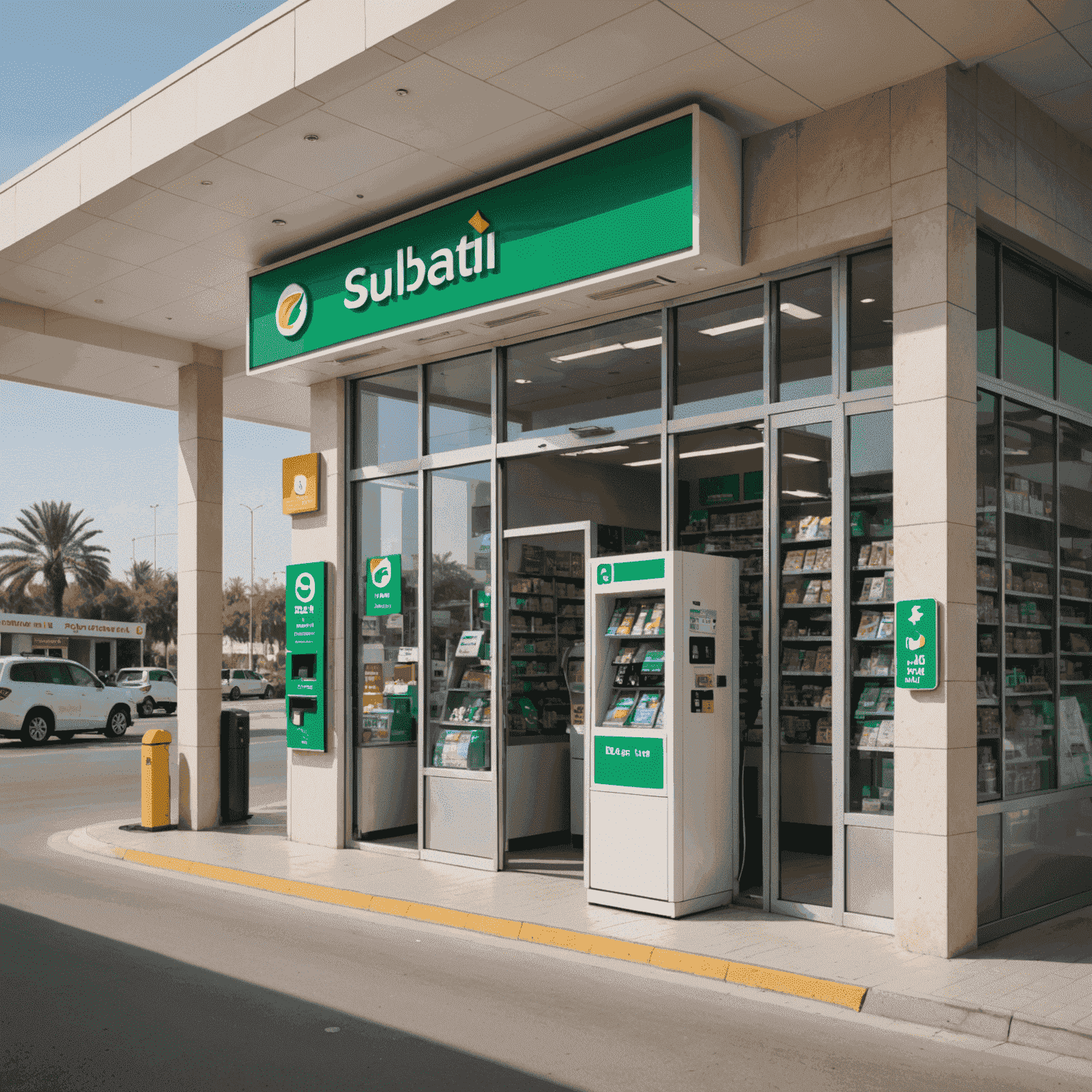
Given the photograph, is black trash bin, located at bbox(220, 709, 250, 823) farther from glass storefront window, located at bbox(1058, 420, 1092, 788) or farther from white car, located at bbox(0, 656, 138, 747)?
white car, located at bbox(0, 656, 138, 747)

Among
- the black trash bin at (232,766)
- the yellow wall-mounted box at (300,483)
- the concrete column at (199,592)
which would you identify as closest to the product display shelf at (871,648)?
the yellow wall-mounted box at (300,483)

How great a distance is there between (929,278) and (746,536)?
4413 mm

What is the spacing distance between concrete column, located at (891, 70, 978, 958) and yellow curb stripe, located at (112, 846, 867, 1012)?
988mm

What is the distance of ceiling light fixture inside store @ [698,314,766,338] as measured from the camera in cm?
798

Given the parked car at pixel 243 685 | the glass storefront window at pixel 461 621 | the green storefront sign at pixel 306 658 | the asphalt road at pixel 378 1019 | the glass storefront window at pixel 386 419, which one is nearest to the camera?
the asphalt road at pixel 378 1019

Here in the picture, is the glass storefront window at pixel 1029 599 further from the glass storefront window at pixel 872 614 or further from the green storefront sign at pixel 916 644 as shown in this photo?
the green storefront sign at pixel 916 644

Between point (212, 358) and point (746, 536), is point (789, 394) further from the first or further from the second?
point (212, 358)

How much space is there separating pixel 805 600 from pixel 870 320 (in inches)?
76.7

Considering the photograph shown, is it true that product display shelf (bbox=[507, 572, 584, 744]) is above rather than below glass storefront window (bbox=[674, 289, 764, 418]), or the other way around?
below

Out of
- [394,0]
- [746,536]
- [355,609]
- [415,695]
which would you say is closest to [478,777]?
[415,695]

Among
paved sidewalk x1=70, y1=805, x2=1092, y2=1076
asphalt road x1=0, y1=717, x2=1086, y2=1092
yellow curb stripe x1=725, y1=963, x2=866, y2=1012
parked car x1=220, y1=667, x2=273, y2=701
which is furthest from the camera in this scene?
parked car x1=220, y1=667, x2=273, y2=701

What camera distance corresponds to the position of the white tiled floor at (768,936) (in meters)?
5.85

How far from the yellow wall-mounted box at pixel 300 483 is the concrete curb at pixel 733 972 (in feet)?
11.4

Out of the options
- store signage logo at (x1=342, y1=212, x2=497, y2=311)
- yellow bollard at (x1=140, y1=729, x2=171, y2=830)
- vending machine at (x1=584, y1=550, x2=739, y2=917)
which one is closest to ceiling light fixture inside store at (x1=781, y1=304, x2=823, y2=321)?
vending machine at (x1=584, y1=550, x2=739, y2=917)
